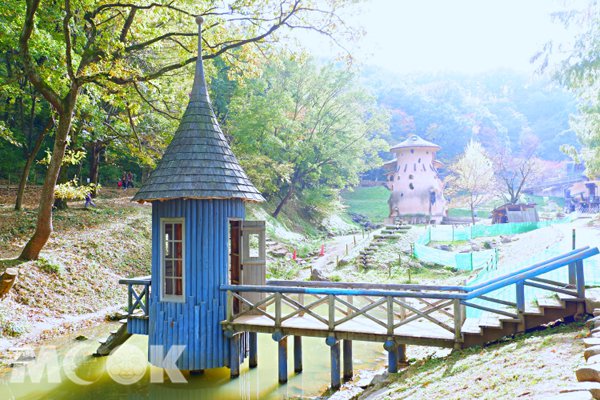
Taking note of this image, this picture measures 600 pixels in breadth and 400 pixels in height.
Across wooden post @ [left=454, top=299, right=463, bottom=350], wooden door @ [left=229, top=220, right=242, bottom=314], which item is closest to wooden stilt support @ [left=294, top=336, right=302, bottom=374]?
wooden door @ [left=229, top=220, right=242, bottom=314]

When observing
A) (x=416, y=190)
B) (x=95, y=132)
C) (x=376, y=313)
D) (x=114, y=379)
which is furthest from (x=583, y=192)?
(x=114, y=379)

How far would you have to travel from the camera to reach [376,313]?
1562cm

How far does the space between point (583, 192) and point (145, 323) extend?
5091 cm

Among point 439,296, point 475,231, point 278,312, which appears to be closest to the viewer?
point 439,296

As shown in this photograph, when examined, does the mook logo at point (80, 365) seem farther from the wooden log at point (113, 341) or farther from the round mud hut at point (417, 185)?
the round mud hut at point (417, 185)

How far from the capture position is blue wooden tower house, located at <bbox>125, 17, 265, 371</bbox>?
9766 mm

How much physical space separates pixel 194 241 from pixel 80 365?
4361 millimetres

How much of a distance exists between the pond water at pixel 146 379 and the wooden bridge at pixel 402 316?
402 mm

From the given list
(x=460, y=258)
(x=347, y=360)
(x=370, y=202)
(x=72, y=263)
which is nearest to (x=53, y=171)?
(x=72, y=263)

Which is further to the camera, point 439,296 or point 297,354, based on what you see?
point 297,354

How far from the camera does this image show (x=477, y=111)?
68.9 metres

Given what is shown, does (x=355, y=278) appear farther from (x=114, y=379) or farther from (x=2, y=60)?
(x=2, y=60)

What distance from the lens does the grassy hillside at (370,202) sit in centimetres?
5326

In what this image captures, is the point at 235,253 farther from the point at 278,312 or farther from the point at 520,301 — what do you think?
the point at 520,301
